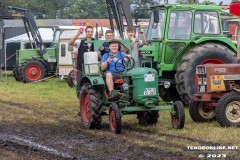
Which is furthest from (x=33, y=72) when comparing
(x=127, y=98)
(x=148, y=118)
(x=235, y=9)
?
(x=235, y=9)

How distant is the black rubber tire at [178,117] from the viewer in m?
10.4

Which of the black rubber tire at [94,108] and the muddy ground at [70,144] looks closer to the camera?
the muddy ground at [70,144]

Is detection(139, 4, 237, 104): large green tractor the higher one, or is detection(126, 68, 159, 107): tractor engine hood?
detection(139, 4, 237, 104): large green tractor

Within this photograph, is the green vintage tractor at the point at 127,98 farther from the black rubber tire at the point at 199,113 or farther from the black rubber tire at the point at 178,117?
the black rubber tire at the point at 199,113

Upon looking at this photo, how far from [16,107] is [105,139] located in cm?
549

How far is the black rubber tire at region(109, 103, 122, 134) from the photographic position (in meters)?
10.2

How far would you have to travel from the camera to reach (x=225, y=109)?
10672 mm

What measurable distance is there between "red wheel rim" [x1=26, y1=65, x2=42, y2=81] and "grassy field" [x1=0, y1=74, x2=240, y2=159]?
423cm

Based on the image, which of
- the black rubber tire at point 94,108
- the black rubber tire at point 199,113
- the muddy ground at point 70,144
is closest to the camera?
the muddy ground at point 70,144

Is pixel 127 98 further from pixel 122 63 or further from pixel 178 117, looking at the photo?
pixel 178 117

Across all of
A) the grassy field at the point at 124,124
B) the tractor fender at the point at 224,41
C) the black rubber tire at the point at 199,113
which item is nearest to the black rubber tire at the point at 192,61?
→ the tractor fender at the point at 224,41

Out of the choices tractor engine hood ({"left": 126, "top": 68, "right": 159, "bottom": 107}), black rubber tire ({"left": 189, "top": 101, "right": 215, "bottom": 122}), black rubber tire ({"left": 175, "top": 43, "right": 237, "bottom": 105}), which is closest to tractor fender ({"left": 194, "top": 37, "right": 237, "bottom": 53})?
black rubber tire ({"left": 175, "top": 43, "right": 237, "bottom": 105})

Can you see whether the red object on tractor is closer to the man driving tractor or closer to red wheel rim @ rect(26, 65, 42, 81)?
the man driving tractor

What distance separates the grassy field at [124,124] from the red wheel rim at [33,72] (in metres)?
4.23
